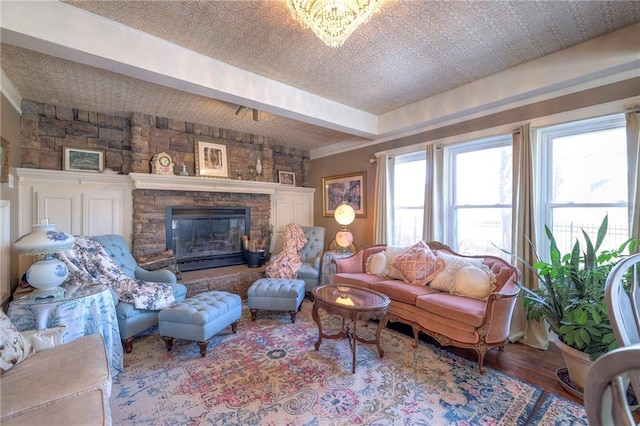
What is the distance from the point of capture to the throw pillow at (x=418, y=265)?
319 centimetres

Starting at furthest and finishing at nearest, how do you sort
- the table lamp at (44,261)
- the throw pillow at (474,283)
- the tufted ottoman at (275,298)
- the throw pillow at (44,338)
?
the tufted ottoman at (275,298), the throw pillow at (474,283), the table lamp at (44,261), the throw pillow at (44,338)

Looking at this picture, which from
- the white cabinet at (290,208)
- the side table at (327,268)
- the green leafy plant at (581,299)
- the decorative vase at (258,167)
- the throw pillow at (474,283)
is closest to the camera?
the green leafy plant at (581,299)

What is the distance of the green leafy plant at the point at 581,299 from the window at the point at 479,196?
33.1 inches

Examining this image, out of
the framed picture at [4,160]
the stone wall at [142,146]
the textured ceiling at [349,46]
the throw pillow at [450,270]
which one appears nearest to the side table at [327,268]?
the throw pillow at [450,270]

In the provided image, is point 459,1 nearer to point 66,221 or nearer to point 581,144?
point 581,144

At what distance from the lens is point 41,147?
351 centimetres

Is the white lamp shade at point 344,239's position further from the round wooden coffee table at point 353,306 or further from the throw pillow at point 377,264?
the round wooden coffee table at point 353,306

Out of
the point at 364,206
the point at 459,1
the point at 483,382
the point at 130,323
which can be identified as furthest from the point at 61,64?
the point at 483,382

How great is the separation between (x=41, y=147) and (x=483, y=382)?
18.4ft

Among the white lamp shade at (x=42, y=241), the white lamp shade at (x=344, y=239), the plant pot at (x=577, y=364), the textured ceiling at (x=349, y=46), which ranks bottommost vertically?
the plant pot at (x=577, y=364)

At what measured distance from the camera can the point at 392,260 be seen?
3.65m

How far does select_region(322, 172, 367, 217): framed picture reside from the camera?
4.82 metres

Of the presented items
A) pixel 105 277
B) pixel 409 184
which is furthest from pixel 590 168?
pixel 105 277

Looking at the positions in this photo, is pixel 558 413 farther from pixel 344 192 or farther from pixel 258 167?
pixel 258 167
